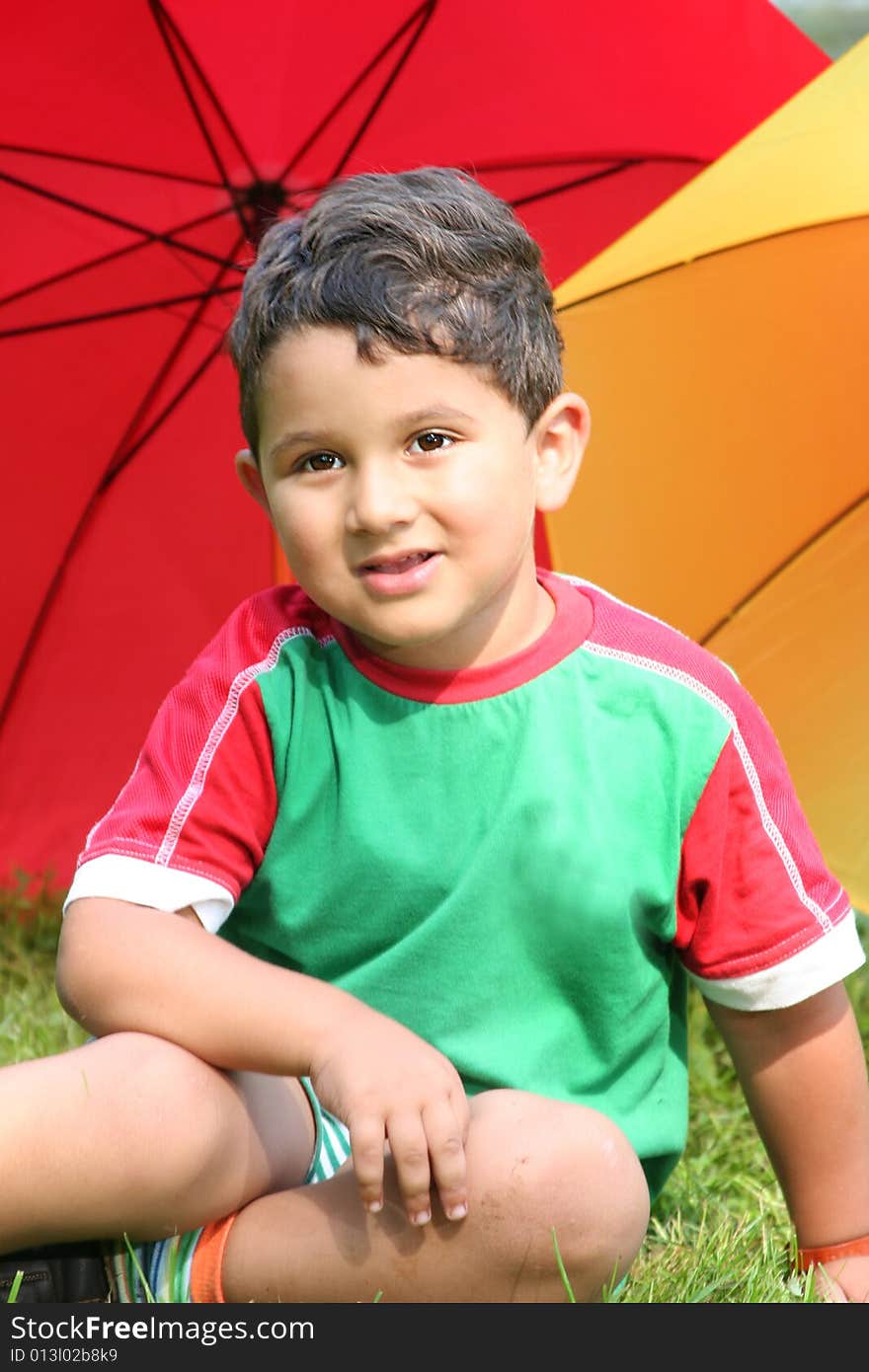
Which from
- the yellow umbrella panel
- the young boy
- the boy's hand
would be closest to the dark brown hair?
the young boy

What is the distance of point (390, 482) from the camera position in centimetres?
161

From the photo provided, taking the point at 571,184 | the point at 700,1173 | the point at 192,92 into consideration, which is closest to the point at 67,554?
the point at 192,92

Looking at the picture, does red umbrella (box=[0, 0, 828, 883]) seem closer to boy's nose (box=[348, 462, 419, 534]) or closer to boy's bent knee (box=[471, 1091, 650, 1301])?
boy's nose (box=[348, 462, 419, 534])

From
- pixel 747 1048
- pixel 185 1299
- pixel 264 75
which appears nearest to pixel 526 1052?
pixel 747 1048

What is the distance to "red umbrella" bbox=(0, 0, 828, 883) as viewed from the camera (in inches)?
94.0

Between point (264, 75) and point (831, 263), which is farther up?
point (264, 75)

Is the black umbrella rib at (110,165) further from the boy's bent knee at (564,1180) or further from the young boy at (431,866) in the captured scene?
the boy's bent knee at (564,1180)

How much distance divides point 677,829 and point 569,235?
1.13 m

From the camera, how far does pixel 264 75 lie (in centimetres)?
247

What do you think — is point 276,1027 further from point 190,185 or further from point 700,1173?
point 190,185

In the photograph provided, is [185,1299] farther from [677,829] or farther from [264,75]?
[264,75]

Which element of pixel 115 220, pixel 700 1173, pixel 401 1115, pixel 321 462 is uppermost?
pixel 115 220

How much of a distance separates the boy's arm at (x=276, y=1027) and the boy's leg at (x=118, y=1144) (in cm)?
4

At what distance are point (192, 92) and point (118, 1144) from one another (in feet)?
4.99
